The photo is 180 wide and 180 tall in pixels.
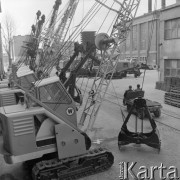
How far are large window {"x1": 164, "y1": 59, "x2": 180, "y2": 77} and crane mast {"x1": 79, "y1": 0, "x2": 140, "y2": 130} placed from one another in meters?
13.6

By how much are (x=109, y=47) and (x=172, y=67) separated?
1537 centimetres

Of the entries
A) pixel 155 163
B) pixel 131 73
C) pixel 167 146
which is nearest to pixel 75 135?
pixel 155 163

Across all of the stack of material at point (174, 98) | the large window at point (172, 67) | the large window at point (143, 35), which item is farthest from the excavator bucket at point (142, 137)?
the large window at point (143, 35)

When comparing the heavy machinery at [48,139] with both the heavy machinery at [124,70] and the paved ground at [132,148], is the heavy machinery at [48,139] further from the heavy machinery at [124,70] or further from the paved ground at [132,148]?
the heavy machinery at [124,70]

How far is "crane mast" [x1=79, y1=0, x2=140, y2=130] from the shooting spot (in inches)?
423

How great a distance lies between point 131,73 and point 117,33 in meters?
33.0

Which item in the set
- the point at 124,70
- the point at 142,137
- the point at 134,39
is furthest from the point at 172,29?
the point at 134,39

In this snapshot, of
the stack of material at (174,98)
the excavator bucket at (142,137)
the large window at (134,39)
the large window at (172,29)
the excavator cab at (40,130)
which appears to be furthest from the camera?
the large window at (134,39)

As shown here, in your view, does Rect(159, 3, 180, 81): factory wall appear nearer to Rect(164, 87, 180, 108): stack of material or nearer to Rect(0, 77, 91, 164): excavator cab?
Rect(164, 87, 180, 108): stack of material

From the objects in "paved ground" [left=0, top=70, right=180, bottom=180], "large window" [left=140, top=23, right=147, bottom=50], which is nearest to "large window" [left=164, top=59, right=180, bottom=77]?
"paved ground" [left=0, top=70, right=180, bottom=180]

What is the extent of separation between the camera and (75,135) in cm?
767

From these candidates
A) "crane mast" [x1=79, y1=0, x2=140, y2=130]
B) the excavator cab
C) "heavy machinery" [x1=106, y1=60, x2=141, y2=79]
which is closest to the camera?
the excavator cab

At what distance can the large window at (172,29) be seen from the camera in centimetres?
2439

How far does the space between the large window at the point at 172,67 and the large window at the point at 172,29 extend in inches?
87.3
